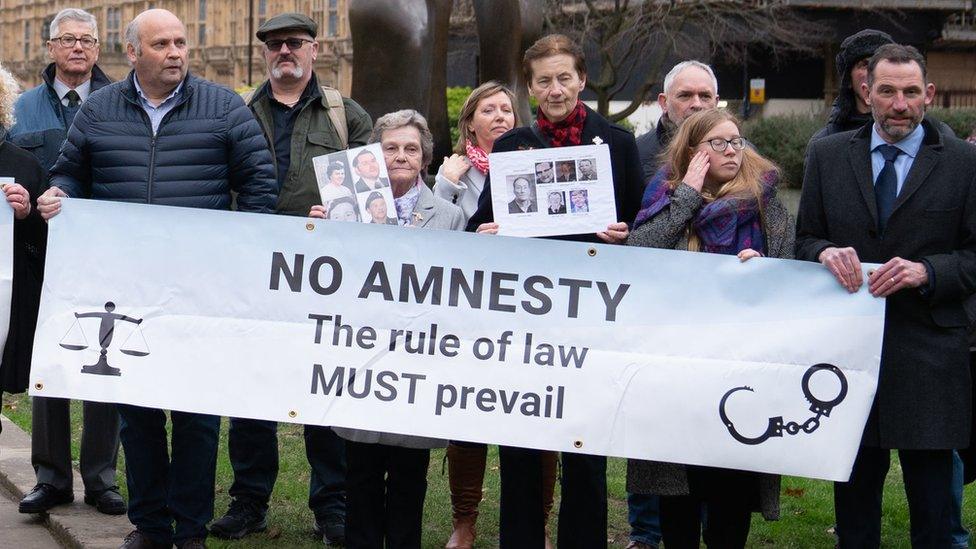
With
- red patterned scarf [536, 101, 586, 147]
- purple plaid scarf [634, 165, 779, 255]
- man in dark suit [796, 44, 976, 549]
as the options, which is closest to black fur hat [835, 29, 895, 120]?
man in dark suit [796, 44, 976, 549]

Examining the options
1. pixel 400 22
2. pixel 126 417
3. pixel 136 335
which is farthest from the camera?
pixel 400 22

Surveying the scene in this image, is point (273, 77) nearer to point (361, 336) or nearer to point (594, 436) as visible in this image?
point (361, 336)

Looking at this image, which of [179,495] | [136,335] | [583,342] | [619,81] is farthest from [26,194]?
[619,81]

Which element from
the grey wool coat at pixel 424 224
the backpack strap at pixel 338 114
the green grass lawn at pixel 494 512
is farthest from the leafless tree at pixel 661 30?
the grey wool coat at pixel 424 224

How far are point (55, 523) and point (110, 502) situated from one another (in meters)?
0.26

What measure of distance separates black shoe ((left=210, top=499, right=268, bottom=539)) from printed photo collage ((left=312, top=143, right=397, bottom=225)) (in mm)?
1727

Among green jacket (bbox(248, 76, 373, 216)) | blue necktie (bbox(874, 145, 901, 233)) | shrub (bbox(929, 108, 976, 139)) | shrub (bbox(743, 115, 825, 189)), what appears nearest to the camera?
blue necktie (bbox(874, 145, 901, 233))

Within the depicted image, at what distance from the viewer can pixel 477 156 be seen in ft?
21.2

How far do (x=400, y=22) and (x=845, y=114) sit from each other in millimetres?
3246

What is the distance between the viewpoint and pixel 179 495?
6.02m

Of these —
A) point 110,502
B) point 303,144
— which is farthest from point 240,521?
point 303,144

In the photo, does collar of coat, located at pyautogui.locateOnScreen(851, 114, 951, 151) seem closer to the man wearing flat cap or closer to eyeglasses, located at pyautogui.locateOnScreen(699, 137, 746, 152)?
eyeglasses, located at pyautogui.locateOnScreen(699, 137, 746, 152)

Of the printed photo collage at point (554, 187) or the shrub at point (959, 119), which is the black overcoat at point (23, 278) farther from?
the shrub at point (959, 119)

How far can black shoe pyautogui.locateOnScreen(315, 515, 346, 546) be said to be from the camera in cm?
655
